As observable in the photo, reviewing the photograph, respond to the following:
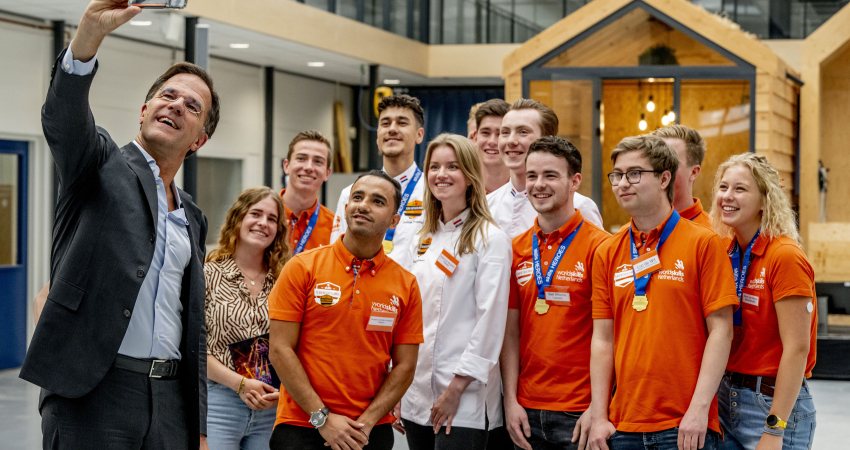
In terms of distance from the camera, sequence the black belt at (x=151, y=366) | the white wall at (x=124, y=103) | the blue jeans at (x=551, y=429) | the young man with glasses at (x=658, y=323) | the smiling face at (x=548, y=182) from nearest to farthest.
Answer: the black belt at (x=151, y=366) < the young man with glasses at (x=658, y=323) < the blue jeans at (x=551, y=429) < the smiling face at (x=548, y=182) < the white wall at (x=124, y=103)

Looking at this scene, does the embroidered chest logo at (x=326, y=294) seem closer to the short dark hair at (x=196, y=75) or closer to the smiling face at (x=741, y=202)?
the short dark hair at (x=196, y=75)

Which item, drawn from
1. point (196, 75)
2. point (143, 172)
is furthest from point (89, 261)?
point (196, 75)

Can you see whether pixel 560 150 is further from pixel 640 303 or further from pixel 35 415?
pixel 35 415

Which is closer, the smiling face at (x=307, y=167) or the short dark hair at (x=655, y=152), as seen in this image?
the short dark hair at (x=655, y=152)

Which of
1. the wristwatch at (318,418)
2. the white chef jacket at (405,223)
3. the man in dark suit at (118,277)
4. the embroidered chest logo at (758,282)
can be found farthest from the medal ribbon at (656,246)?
the man in dark suit at (118,277)

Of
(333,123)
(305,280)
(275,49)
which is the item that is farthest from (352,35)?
(305,280)

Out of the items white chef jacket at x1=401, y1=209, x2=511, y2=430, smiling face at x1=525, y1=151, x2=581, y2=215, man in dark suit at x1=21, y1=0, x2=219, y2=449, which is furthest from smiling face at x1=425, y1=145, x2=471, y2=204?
man in dark suit at x1=21, y1=0, x2=219, y2=449

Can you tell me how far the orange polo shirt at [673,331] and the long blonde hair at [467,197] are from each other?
78 centimetres

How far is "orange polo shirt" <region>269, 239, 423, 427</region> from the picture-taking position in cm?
366

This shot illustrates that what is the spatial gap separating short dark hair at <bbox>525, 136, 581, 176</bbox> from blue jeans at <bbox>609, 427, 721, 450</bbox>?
3.49ft

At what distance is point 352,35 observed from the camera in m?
15.2

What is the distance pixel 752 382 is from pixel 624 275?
1.93 ft

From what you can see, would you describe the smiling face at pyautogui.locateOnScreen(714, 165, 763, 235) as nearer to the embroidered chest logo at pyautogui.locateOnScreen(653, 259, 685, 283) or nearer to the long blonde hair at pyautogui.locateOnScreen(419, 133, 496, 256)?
the embroidered chest logo at pyautogui.locateOnScreen(653, 259, 685, 283)

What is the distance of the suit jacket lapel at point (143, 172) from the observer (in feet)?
9.07
